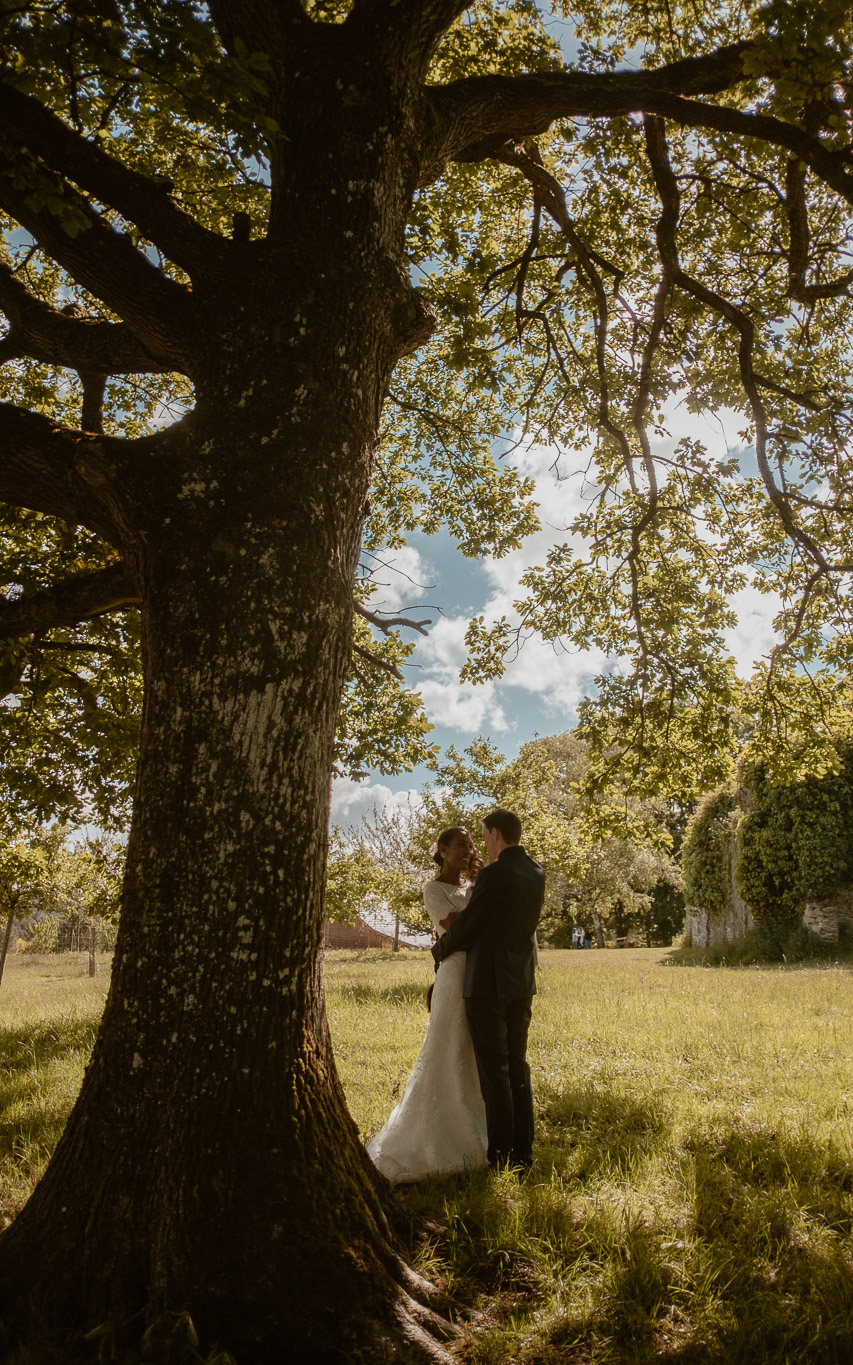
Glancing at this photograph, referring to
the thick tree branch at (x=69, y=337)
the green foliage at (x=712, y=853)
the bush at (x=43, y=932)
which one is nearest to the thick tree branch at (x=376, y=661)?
the thick tree branch at (x=69, y=337)

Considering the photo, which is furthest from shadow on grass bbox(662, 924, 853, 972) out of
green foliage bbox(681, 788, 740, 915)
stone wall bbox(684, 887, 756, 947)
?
green foliage bbox(681, 788, 740, 915)

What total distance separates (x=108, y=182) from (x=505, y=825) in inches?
182

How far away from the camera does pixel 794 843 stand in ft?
68.4

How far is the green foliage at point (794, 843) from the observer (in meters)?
20.1

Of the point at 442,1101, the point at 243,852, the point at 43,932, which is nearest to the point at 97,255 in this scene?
the point at 243,852

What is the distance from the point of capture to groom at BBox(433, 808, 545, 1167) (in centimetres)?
475

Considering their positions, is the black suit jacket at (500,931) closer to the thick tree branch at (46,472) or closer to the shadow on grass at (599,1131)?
the shadow on grass at (599,1131)

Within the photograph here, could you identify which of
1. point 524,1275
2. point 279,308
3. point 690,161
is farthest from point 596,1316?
point 690,161

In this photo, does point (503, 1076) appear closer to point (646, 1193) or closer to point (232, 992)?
point (646, 1193)

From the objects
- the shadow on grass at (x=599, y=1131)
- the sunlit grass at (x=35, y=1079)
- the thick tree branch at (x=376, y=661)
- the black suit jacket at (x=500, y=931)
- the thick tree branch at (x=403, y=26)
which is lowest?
the sunlit grass at (x=35, y=1079)

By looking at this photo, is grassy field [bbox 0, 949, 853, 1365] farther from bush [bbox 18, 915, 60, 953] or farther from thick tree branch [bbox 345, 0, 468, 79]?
bush [bbox 18, 915, 60, 953]

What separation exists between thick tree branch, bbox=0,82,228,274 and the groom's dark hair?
3.95 meters

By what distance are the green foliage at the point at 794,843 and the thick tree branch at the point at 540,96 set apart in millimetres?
18457

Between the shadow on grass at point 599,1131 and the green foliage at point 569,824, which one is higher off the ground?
the green foliage at point 569,824
